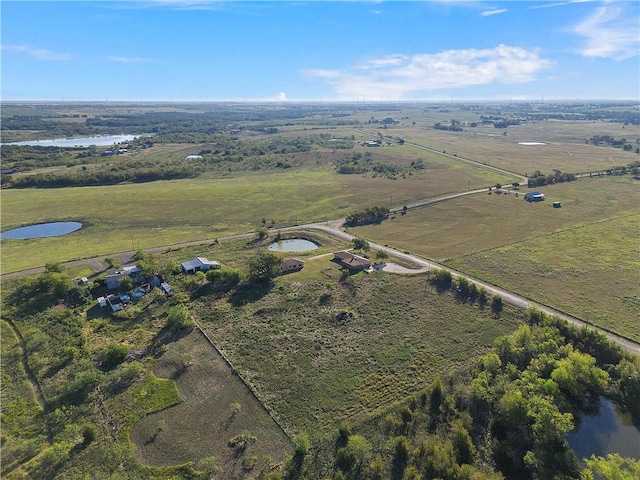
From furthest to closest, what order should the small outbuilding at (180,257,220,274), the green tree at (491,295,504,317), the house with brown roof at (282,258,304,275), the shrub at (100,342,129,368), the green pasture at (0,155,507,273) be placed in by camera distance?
the green pasture at (0,155,507,273), the house with brown roof at (282,258,304,275), the small outbuilding at (180,257,220,274), the green tree at (491,295,504,317), the shrub at (100,342,129,368)

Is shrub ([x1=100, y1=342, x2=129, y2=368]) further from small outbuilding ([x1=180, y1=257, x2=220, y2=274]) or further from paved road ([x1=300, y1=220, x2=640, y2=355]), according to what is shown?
paved road ([x1=300, y1=220, x2=640, y2=355])

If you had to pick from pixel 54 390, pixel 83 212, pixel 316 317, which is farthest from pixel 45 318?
pixel 83 212

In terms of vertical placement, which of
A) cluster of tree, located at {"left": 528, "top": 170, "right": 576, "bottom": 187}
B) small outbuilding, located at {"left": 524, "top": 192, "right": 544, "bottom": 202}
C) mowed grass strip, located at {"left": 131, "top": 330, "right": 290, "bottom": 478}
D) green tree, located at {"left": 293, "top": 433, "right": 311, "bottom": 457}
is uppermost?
cluster of tree, located at {"left": 528, "top": 170, "right": 576, "bottom": 187}

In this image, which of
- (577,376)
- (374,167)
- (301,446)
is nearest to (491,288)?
(577,376)

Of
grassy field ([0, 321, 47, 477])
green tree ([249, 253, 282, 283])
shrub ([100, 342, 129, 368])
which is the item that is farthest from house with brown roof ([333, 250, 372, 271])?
grassy field ([0, 321, 47, 477])

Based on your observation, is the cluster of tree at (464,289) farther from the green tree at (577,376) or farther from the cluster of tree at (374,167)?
the cluster of tree at (374,167)

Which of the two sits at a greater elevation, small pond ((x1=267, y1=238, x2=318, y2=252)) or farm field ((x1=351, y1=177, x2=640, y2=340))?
farm field ((x1=351, y1=177, x2=640, y2=340))

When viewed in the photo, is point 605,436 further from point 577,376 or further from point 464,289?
point 464,289
